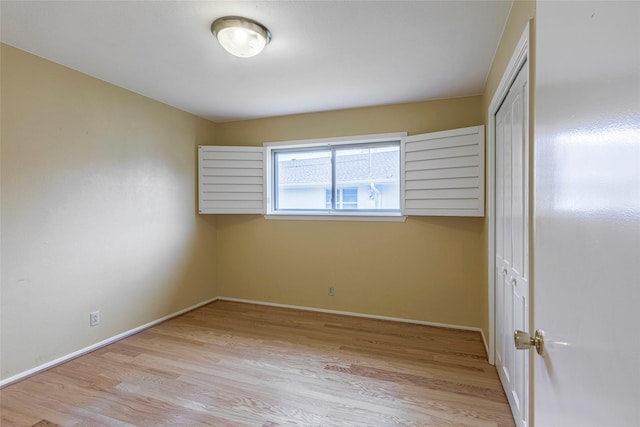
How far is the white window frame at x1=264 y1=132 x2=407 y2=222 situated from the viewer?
10.8 feet

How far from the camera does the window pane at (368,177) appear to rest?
339 cm

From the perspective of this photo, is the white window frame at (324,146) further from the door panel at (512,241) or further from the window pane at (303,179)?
the door panel at (512,241)

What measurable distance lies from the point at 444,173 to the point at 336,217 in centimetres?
126

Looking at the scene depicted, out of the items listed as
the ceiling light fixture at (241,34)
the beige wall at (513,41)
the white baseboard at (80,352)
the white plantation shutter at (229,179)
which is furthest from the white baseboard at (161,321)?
the ceiling light fixture at (241,34)

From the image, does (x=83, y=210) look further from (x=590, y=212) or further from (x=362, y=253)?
(x=590, y=212)

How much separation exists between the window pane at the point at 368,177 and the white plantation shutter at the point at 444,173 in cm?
25

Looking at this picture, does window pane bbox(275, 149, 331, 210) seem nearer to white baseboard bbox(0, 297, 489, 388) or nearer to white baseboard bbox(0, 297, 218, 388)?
white baseboard bbox(0, 297, 489, 388)

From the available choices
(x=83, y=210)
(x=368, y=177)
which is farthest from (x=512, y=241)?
(x=83, y=210)

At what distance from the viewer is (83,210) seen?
256cm

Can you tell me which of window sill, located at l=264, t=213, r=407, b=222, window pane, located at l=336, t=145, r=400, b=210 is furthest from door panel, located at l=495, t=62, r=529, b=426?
window pane, located at l=336, t=145, r=400, b=210

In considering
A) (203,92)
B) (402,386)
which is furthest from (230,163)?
(402,386)

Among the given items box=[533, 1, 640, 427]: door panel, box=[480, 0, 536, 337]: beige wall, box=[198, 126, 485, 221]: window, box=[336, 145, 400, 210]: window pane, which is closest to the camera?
box=[533, 1, 640, 427]: door panel

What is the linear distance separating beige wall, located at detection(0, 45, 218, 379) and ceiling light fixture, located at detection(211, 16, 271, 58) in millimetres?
1524

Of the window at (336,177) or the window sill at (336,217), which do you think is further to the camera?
the window at (336,177)
